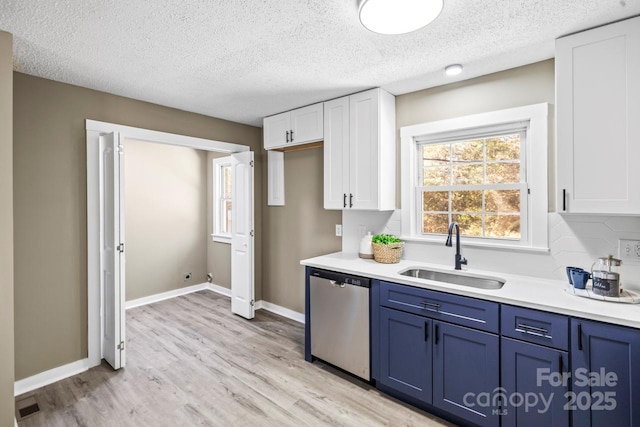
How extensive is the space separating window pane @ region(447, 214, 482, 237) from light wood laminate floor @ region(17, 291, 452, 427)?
143 centimetres

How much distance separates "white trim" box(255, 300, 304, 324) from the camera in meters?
3.89

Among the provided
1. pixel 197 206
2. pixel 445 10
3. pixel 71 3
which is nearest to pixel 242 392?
pixel 71 3

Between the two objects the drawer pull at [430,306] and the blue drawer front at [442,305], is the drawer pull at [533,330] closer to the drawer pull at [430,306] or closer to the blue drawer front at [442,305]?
the blue drawer front at [442,305]

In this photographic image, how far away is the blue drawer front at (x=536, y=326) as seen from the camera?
1.69m

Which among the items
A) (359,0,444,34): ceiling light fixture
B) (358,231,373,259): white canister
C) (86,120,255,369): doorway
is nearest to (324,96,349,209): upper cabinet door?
(358,231,373,259): white canister

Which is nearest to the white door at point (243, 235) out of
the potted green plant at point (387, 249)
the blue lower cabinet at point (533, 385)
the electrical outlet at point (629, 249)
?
the potted green plant at point (387, 249)

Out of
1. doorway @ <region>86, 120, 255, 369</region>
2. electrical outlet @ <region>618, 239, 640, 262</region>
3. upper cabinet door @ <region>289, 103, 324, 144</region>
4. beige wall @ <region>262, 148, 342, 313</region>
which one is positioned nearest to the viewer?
electrical outlet @ <region>618, 239, 640, 262</region>

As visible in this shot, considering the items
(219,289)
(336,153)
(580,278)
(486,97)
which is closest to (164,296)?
(219,289)

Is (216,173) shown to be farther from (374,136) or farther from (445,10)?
(445,10)

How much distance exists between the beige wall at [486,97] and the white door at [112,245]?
251 cm

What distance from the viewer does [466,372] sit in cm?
200

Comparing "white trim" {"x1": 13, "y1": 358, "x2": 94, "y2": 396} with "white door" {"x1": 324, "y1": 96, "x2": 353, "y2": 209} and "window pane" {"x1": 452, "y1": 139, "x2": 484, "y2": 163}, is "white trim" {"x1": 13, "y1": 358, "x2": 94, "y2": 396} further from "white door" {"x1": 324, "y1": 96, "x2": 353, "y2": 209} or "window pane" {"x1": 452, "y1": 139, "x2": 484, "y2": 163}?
"window pane" {"x1": 452, "y1": 139, "x2": 484, "y2": 163}

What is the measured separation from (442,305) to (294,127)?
2291 millimetres

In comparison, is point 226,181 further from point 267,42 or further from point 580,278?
point 580,278
